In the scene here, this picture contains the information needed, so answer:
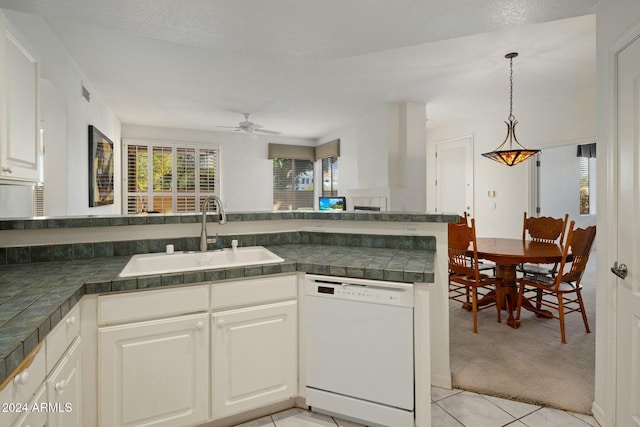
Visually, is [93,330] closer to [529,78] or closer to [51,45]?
[51,45]

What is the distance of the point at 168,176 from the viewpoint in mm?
6520

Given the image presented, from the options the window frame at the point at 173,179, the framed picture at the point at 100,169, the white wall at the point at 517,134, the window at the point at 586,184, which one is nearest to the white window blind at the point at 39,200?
the framed picture at the point at 100,169

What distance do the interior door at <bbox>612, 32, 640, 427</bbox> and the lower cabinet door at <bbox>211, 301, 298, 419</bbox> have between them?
1572mm

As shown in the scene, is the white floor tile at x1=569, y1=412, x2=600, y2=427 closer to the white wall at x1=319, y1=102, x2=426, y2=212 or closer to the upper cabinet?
the upper cabinet

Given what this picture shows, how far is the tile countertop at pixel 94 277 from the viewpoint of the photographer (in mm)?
963

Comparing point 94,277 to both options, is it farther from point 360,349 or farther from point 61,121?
point 61,121

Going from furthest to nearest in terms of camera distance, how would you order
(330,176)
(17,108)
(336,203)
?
(330,176) → (336,203) → (17,108)

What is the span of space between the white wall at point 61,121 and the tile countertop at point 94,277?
1.46 meters

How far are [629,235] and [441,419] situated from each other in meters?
1.31

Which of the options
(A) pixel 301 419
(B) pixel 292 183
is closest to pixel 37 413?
(A) pixel 301 419

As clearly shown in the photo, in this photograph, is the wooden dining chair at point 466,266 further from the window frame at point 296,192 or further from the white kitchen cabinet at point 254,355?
the window frame at point 296,192

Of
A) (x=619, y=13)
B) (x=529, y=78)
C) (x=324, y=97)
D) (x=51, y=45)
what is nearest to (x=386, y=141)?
(x=324, y=97)

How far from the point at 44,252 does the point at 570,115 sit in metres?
5.50

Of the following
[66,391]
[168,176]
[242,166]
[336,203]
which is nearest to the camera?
[66,391]
